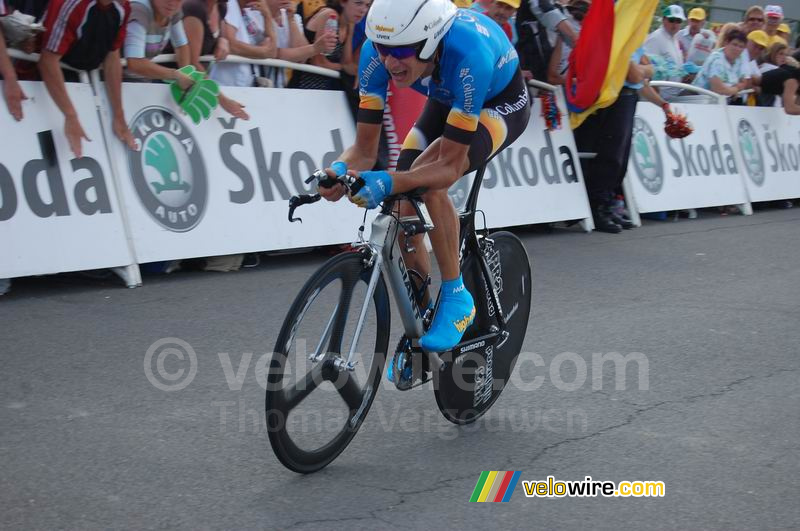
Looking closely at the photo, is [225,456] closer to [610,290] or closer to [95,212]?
[95,212]

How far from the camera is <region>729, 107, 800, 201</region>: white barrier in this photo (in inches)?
525

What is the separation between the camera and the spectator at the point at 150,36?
7.53 meters

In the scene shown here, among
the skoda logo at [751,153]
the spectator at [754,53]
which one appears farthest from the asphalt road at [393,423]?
the spectator at [754,53]

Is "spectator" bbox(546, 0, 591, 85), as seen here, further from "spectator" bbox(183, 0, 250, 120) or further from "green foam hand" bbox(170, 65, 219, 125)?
"green foam hand" bbox(170, 65, 219, 125)

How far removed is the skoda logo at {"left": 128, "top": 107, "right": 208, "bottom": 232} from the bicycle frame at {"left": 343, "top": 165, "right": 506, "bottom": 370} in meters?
3.44

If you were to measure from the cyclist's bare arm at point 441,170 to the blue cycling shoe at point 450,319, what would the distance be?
0.47 meters

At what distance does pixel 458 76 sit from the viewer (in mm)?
4055

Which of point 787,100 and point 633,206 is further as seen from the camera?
point 787,100

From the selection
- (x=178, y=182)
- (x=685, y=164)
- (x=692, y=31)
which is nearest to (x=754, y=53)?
(x=692, y=31)

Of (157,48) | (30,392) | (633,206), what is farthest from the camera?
(633,206)

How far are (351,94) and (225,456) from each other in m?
5.18

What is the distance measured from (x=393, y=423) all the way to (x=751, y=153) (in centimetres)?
1022

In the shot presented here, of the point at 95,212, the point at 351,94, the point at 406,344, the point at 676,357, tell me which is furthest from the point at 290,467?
the point at 351,94

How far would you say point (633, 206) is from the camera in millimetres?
11375
